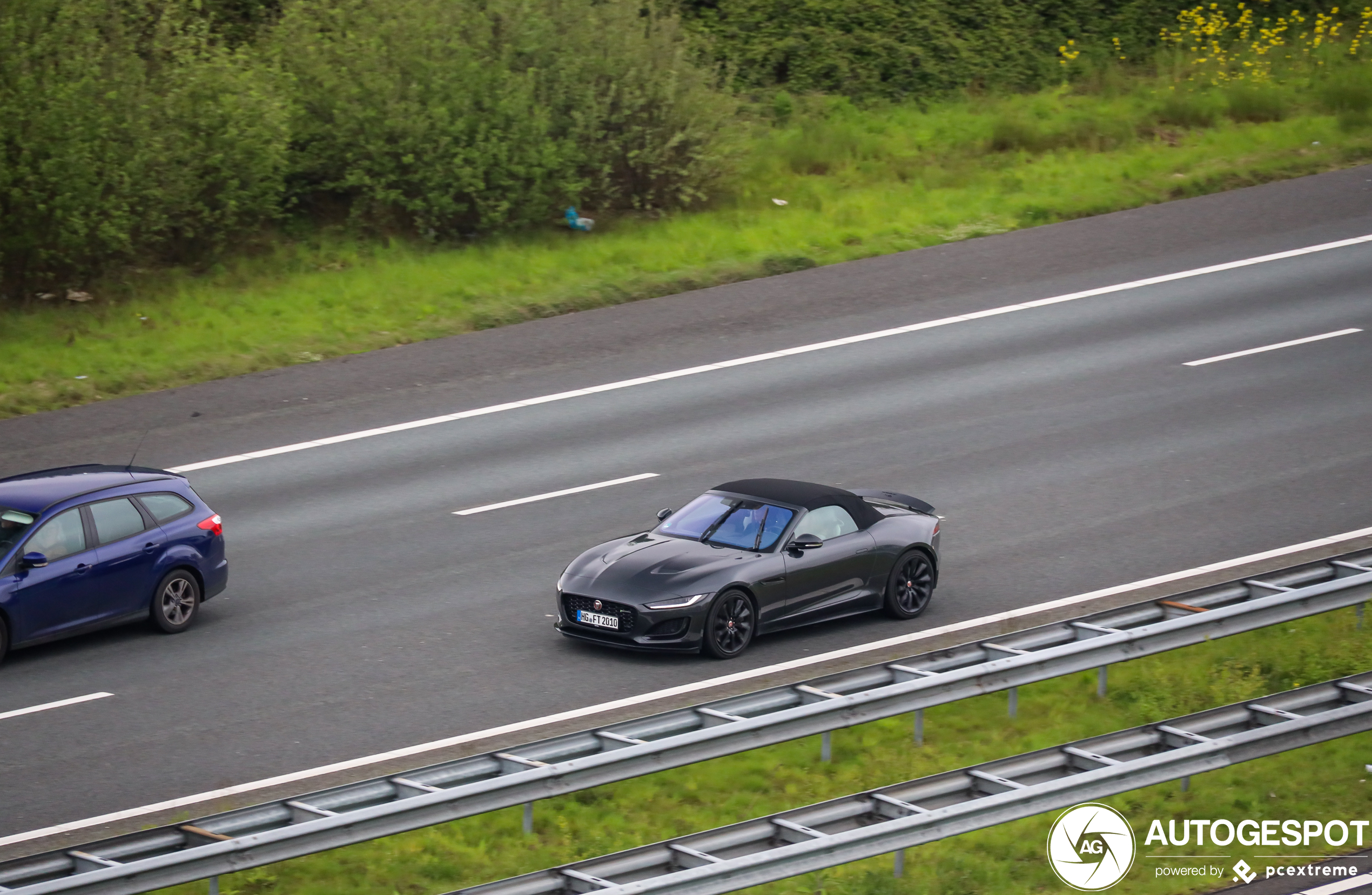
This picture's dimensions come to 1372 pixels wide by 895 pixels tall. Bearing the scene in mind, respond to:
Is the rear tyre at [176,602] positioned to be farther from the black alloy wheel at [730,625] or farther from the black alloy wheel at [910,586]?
the black alloy wheel at [910,586]

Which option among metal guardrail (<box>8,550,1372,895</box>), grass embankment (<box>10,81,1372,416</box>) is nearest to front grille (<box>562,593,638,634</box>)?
metal guardrail (<box>8,550,1372,895</box>)

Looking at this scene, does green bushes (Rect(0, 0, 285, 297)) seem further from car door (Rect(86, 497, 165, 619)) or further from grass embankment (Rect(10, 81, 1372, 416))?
car door (Rect(86, 497, 165, 619))

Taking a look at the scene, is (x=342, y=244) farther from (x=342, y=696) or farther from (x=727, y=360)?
(x=342, y=696)

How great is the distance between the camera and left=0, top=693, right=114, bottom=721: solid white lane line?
488 inches

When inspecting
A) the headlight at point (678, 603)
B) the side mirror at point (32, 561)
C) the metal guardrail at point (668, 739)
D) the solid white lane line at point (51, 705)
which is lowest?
the solid white lane line at point (51, 705)

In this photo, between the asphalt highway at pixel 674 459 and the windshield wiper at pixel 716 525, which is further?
the windshield wiper at pixel 716 525

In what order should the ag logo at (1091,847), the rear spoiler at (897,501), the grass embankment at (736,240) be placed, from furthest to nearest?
1. the grass embankment at (736,240)
2. the rear spoiler at (897,501)
3. the ag logo at (1091,847)

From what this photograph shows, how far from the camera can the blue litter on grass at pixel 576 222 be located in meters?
25.2

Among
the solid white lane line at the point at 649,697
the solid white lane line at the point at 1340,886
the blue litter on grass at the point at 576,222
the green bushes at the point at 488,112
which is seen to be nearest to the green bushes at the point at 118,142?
the green bushes at the point at 488,112

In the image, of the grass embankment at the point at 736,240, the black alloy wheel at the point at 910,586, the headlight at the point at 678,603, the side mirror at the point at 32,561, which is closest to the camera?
the headlight at the point at 678,603

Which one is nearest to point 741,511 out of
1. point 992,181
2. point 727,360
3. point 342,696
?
point 342,696

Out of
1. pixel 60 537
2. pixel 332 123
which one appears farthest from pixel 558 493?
pixel 332 123

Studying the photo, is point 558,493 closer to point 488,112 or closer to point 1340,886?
point 488,112

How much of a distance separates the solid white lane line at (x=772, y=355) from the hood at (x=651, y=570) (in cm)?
586
